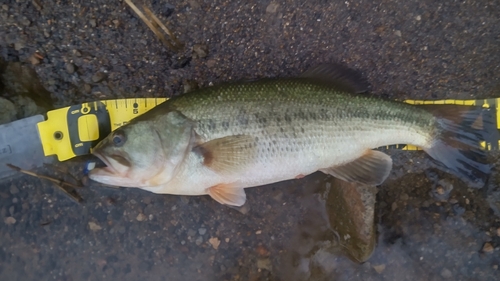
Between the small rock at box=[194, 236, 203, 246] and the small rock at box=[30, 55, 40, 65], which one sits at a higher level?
the small rock at box=[30, 55, 40, 65]

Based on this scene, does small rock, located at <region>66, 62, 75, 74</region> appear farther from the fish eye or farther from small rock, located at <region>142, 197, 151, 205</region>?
small rock, located at <region>142, 197, 151, 205</region>

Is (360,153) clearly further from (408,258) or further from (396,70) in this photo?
(408,258)

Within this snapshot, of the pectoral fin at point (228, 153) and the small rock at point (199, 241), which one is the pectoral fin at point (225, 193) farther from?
the small rock at point (199, 241)

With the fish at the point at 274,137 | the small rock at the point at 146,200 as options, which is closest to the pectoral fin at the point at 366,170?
the fish at the point at 274,137

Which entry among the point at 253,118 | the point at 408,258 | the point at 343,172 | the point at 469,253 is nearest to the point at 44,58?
the point at 253,118

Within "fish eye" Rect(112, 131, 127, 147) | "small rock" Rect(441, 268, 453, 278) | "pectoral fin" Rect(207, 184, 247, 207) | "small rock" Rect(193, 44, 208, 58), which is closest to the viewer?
"fish eye" Rect(112, 131, 127, 147)

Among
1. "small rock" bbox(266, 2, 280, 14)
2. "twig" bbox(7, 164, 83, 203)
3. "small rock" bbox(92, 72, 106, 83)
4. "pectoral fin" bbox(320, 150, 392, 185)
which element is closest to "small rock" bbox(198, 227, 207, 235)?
"twig" bbox(7, 164, 83, 203)

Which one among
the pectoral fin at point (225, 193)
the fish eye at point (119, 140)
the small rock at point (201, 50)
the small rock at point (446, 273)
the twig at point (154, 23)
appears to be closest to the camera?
the fish eye at point (119, 140)
